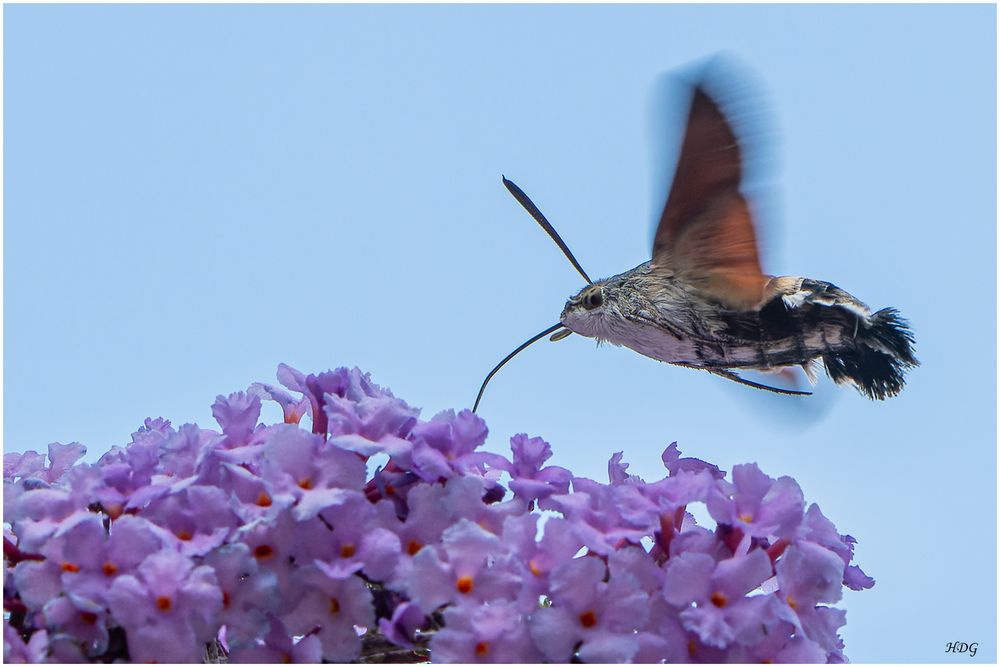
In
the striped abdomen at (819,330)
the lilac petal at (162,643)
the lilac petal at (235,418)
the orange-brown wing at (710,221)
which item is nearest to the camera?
the lilac petal at (162,643)

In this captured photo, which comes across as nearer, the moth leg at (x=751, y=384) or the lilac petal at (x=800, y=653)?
the lilac petal at (x=800, y=653)

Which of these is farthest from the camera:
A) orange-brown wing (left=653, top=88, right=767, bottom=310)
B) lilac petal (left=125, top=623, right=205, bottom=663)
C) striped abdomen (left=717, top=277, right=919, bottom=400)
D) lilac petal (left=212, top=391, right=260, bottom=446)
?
striped abdomen (left=717, top=277, right=919, bottom=400)

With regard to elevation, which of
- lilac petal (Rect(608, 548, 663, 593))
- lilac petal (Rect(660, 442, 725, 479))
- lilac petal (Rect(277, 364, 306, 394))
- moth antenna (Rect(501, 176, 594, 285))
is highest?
moth antenna (Rect(501, 176, 594, 285))

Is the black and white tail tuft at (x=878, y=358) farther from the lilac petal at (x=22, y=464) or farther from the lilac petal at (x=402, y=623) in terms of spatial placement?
the lilac petal at (x=22, y=464)

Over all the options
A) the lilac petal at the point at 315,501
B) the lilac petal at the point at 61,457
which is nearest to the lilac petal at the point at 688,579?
the lilac petal at the point at 315,501

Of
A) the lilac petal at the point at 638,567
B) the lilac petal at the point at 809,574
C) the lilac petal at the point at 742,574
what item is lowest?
the lilac petal at the point at 809,574

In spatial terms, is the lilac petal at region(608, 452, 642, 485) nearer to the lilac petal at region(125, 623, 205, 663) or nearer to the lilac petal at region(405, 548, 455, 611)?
the lilac petal at region(405, 548, 455, 611)

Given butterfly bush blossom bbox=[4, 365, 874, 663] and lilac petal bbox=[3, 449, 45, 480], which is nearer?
butterfly bush blossom bbox=[4, 365, 874, 663]

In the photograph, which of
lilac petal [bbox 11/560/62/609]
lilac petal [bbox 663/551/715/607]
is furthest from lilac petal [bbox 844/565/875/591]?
lilac petal [bbox 11/560/62/609]
